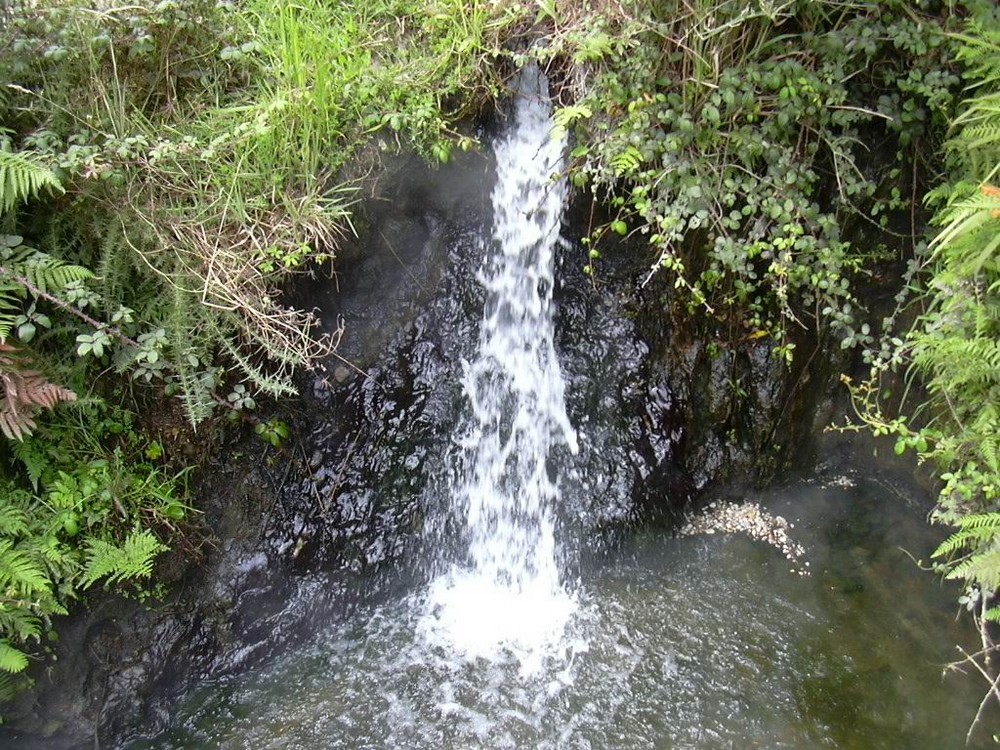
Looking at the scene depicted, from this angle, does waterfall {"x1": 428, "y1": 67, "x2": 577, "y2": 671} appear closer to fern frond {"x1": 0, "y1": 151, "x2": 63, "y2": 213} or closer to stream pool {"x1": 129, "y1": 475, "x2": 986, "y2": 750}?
stream pool {"x1": 129, "y1": 475, "x2": 986, "y2": 750}

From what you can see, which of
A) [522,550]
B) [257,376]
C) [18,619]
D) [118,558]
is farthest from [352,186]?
[18,619]

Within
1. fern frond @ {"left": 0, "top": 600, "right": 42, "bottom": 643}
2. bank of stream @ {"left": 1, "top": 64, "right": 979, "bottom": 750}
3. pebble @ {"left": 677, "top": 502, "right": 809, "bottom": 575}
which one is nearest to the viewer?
fern frond @ {"left": 0, "top": 600, "right": 42, "bottom": 643}

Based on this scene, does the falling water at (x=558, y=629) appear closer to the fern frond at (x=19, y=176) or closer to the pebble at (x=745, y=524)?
the pebble at (x=745, y=524)

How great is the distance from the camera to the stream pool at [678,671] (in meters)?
2.90

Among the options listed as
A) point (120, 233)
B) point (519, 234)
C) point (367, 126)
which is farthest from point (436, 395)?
point (120, 233)

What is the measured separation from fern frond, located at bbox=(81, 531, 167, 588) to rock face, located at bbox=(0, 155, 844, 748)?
1.17ft

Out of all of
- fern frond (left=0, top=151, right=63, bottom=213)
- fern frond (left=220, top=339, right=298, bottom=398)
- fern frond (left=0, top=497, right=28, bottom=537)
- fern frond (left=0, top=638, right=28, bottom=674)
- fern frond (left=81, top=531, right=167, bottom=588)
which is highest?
fern frond (left=0, top=151, right=63, bottom=213)

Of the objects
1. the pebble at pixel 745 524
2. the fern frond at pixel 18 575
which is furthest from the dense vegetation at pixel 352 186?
the pebble at pixel 745 524

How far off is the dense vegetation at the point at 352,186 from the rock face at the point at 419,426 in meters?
0.20

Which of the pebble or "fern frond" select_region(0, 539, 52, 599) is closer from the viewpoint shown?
"fern frond" select_region(0, 539, 52, 599)

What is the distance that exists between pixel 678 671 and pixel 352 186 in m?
2.79

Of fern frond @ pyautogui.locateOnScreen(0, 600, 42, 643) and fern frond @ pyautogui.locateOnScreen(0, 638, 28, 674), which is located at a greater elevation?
fern frond @ pyautogui.locateOnScreen(0, 600, 42, 643)

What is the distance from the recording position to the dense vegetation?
279 centimetres

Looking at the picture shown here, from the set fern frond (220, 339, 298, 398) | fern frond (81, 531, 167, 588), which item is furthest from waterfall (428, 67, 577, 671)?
fern frond (81, 531, 167, 588)
